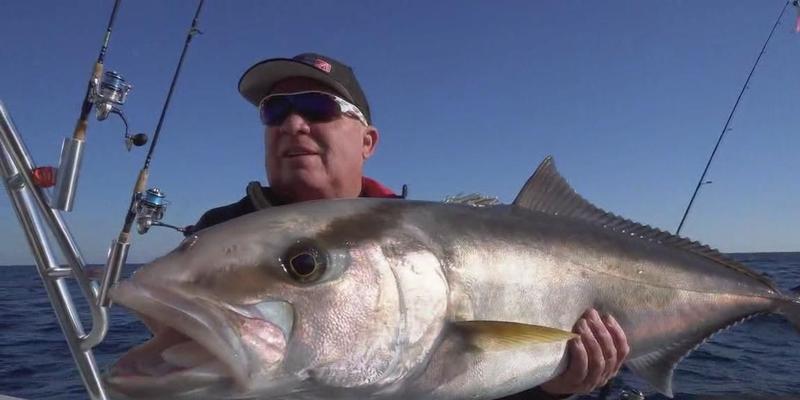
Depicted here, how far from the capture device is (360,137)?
11.6 ft

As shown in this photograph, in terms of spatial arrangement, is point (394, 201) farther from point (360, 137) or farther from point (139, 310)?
point (360, 137)

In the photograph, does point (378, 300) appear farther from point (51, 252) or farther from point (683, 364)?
point (683, 364)

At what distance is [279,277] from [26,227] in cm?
227

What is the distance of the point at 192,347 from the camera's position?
1.54 m

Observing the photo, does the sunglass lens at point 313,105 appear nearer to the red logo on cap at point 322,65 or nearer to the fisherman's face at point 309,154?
the fisherman's face at point 309,154

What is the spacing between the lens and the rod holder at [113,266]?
3.01 m

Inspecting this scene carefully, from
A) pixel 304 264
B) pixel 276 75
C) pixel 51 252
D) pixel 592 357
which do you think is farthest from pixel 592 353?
pixel 51 252

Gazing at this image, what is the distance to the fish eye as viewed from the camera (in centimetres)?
169

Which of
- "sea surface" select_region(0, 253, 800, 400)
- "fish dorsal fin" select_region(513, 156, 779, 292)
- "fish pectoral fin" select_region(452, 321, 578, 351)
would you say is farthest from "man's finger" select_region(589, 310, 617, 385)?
"sea surface" select_region(0, 253, 800, 400)

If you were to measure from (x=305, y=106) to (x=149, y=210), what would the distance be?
1.43 m

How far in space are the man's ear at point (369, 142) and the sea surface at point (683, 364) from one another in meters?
3.58

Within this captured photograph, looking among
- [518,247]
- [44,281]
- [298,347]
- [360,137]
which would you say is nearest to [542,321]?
[518,247]

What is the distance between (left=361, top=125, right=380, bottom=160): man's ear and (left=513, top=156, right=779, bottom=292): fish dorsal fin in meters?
1.33

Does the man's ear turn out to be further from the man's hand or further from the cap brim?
the man's hand
